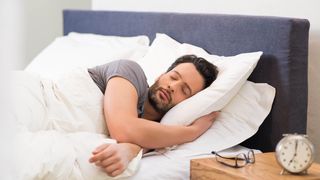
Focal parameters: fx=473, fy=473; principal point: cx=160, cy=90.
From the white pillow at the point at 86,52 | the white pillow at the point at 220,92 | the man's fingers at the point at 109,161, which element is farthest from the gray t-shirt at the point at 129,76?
the white pillow at the point at 86,52

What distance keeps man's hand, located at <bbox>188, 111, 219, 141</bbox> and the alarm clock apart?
37 centimetres

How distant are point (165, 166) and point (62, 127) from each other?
359 millimetres

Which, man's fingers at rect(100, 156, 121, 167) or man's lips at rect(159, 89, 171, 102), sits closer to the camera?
man's fingers at rect(100, 156, 121, 167)

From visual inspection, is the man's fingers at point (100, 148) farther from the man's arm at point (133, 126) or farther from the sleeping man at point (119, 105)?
the man's arm at point (133, 126)

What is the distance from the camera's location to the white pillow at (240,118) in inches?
62.6

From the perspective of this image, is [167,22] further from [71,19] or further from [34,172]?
[34,172]

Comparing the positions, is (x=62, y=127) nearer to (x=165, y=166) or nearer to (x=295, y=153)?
(x=165, y=166)

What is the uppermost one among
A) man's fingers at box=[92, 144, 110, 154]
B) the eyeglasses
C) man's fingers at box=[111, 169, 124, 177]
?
man's fingers at box=[92, 144, 110, 154]

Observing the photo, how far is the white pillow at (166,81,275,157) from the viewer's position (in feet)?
5.22

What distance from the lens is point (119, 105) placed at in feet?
4.96

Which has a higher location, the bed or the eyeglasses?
the bed

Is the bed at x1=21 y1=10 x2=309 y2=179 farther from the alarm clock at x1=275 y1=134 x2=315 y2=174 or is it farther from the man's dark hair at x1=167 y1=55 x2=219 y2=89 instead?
the alarm clock at x1=275 y1=134 x2=315 y2=174

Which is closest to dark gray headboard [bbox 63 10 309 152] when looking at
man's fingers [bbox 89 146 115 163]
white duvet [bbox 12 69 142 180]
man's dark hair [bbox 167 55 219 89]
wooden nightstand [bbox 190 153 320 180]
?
man's dark hair [bbox 167 55 219 89]

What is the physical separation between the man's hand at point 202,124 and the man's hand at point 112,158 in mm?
271
